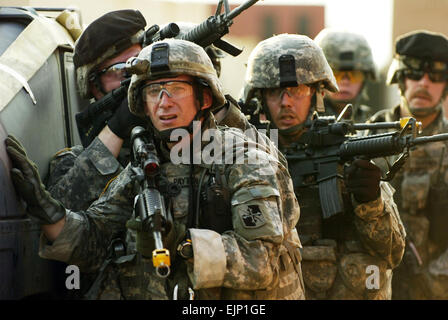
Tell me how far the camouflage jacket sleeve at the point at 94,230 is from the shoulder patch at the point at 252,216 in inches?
30.1

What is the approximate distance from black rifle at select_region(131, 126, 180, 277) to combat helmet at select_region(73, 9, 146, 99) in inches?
52.2

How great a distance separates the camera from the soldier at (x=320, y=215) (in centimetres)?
636

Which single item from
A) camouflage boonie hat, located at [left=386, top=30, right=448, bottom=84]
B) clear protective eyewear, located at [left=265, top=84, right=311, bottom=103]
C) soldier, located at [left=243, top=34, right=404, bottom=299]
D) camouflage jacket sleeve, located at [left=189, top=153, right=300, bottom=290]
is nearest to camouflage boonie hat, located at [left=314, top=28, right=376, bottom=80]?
camouflage boonie hat, located at [left=386, top=30, right=448, bottom=84]

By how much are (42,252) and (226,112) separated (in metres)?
1.64

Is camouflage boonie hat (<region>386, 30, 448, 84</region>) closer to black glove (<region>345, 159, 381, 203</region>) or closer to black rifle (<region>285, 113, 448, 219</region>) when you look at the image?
black rifle (<region>285, 113, 448, 219</region>)

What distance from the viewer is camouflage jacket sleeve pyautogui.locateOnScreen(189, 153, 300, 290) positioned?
466 centimetres

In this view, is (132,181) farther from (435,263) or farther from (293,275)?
(435,263)

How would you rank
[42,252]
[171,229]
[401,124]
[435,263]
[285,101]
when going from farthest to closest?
1. [435,263]
2. [285,101]
3. [401,124]
4. [42,252]
5. [171,229]

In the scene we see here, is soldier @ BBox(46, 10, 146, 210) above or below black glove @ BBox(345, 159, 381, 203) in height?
above

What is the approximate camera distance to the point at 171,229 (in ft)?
15.5

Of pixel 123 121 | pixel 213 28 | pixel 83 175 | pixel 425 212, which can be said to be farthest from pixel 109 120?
pixel 425 212

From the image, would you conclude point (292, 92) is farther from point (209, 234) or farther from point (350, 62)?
point (350, 62)

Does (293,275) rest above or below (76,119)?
below

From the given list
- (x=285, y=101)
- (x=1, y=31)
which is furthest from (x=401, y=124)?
(x=1, y=31)
